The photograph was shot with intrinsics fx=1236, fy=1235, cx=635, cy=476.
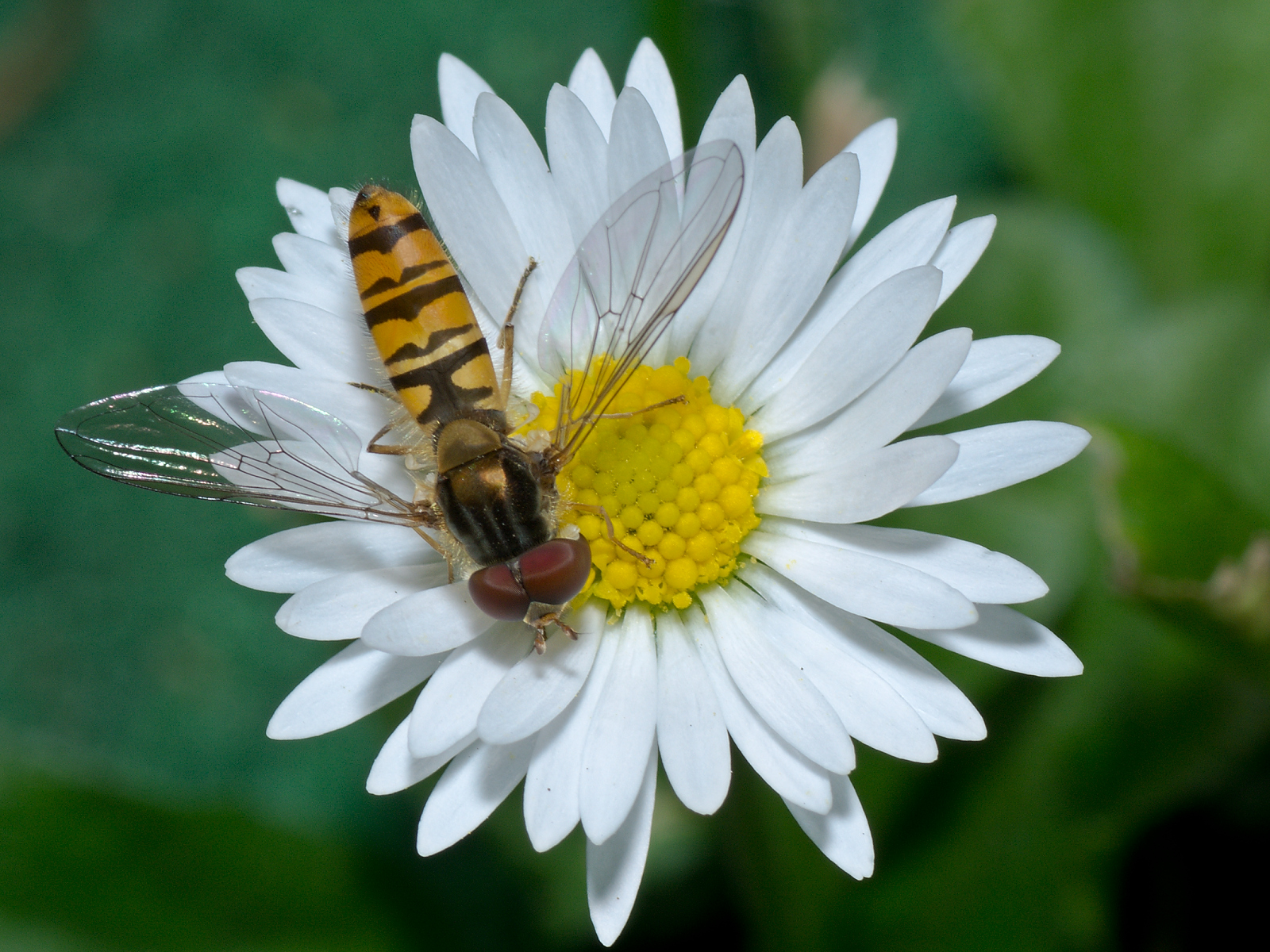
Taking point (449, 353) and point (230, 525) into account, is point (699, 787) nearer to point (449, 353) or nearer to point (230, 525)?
point (449, 353)

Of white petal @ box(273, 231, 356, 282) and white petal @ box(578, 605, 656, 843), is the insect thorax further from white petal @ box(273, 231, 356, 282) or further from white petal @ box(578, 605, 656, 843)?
white petal @ box(273, 231, 356, 282)

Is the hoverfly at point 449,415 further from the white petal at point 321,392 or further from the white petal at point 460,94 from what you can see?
the white petal at point 460,94

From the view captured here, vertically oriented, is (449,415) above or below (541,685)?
above

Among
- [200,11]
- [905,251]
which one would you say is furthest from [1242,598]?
[200,11]

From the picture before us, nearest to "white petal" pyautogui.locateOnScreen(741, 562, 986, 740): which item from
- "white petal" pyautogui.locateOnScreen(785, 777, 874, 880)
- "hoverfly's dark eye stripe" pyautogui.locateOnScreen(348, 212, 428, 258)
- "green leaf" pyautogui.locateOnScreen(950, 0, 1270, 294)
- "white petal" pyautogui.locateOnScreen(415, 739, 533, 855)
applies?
"white petal" pyautogui.locateOnScreen(785, 777, 874, 880)

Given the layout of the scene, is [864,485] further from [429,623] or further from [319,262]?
[319,262]

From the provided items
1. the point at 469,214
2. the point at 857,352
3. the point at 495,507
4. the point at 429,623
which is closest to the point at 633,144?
the point at 469,214
